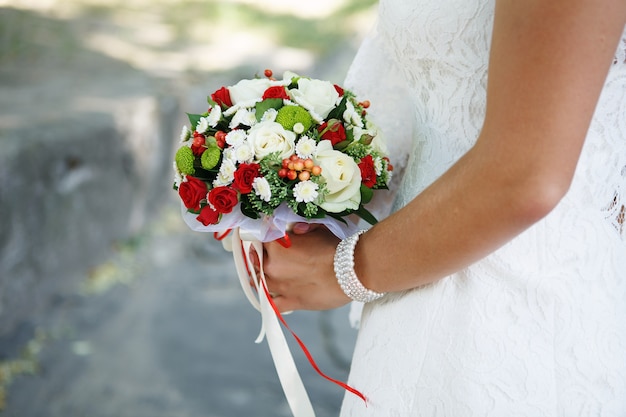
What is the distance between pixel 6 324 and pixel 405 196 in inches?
106

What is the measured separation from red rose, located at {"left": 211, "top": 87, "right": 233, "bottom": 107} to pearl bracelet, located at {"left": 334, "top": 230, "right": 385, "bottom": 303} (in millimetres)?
404

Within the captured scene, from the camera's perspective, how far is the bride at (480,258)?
3.39ft

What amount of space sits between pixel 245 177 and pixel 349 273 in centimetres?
27

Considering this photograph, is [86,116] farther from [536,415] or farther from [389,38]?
[536,415]

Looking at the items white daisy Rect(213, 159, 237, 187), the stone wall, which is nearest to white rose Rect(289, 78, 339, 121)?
white daisy Rect(213, 159, 237, 187)

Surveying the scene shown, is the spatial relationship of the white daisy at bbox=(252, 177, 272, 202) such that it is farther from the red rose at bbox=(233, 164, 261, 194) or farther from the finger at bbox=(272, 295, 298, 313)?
the finger at bbox=(272, 295, 298, 313)

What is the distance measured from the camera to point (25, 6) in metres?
6.70

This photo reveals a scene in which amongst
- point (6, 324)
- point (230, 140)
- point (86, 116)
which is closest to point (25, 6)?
point (86, 116)

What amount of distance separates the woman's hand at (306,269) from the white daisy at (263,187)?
0.13 metres

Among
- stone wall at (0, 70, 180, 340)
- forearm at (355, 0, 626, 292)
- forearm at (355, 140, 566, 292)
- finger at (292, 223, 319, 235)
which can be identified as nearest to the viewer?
forearm at (355, 0, 626, 292)

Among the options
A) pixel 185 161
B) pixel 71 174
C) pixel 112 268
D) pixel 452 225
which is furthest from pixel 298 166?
pixel 112 268

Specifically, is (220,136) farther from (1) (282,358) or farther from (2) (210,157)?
(1) (282,358)

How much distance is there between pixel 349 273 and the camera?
1.30 metres

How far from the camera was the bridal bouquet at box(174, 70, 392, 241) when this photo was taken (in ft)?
4.30
